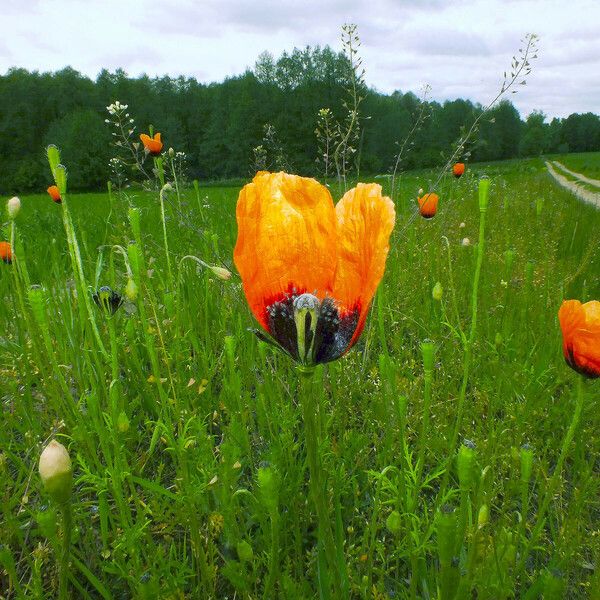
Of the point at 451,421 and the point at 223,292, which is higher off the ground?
the point at 223,292

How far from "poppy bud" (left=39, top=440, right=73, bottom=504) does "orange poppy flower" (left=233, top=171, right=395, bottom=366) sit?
35cm

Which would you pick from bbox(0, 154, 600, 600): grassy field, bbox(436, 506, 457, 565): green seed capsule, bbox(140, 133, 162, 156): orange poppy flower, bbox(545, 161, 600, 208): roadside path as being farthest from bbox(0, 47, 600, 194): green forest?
bbox(436, 506, 457, 565): green seed capsule

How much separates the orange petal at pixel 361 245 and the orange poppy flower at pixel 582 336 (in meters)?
0.61

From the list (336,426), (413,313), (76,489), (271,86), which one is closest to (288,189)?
(336,426)

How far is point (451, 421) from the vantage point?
2008mm

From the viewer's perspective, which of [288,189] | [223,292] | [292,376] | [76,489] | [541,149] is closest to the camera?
[288,189]

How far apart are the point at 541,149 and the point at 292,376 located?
8451 cm

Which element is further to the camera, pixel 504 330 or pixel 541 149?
pixel 541 149

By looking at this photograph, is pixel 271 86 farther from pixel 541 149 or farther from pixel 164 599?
pixel 164 599

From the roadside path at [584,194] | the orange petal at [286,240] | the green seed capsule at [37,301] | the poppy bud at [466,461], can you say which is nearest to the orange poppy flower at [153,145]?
the green seed capsule at [37,301]

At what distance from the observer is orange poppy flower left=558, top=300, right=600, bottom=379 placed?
4.00ft

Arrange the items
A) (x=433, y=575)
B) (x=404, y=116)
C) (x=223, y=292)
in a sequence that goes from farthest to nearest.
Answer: (x=404, y=116), (x=223, y=292), (x=433, y=575)

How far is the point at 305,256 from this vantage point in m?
0.96

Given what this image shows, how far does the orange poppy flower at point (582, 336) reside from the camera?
1221 mm
